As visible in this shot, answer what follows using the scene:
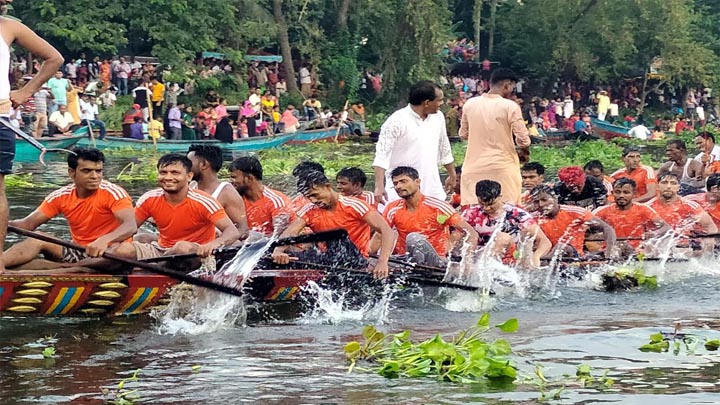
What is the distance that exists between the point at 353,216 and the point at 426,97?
1.44m

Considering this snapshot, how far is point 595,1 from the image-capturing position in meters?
42.3

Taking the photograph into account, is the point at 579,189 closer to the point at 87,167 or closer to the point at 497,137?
the point at 497,137

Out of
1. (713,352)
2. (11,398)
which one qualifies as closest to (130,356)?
(11,398)

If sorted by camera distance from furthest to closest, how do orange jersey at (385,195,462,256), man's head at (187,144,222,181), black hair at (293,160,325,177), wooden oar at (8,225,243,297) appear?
1. black hair at (293,160,325,177)
2. orange jersey at (385,195,462,256)
3. man's head at (187,144,222,181)
4. wooden oar at (8,225,243,297)

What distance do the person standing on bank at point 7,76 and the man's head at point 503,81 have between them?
433 cm

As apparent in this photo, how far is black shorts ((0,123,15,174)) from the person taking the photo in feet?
27.2

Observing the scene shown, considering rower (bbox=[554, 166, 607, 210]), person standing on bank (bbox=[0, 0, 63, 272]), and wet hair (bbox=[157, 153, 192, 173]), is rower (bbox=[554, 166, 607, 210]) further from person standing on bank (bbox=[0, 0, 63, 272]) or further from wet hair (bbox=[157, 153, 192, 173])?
person standing on bank (bbox=[0, 0, 63, 272])

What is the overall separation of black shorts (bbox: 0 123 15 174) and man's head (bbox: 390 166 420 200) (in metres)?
3.39

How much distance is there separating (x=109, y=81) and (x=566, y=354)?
74.9 ft

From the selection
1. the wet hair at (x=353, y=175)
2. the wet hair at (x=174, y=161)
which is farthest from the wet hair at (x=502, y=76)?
the wet hair at (x=174, y=161)

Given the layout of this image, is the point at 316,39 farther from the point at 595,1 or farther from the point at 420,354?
the point at 420,354

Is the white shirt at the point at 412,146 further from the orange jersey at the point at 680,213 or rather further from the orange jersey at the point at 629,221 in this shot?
the orange jersey at the point at 680,213


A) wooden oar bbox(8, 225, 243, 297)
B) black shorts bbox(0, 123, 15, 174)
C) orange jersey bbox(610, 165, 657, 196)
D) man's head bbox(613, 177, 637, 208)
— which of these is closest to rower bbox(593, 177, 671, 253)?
man's head bbox(613, 177, 637, 208)

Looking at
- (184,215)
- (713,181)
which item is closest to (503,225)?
(184,215)
